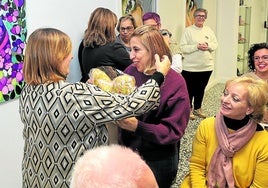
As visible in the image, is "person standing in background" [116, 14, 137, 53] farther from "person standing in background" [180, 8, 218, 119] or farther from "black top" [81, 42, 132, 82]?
"person standing in background" [180, 8, 218, 119]

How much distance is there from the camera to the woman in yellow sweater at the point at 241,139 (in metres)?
1.89

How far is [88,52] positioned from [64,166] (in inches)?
62.9

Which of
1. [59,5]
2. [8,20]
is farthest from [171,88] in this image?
[59,5]

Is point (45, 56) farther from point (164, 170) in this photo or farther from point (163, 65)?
point (164, 170)

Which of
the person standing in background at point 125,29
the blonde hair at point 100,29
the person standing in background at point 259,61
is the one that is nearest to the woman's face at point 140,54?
the blonde hair at point 100,29

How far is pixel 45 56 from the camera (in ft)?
4.86

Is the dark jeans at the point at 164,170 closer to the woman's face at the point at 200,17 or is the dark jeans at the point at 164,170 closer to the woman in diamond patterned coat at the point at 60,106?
the woman in diamond patterned coat at the point at 60,106

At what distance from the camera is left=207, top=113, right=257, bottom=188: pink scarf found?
1899 millimetres

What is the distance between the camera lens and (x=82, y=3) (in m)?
3.27

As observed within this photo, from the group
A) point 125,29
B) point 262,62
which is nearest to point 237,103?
point 262,62

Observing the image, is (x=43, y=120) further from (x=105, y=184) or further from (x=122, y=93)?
(x=105, y=184)

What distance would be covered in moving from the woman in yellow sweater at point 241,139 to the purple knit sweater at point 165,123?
30cm

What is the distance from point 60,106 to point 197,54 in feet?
12.5

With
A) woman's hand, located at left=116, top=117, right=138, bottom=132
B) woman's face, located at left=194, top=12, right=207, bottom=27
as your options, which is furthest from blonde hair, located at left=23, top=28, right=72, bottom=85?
woman's face, located at left=194, top=12, right=207, bottom=27
